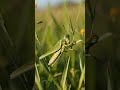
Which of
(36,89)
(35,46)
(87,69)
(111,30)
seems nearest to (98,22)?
(111,30)

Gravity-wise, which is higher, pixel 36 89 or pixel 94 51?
pixel 94 51

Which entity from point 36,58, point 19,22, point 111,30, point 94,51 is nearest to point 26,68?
point 36,58

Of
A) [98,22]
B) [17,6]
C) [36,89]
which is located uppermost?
[17,6]

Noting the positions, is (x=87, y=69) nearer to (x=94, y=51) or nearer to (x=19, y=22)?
(x=94, y=51)

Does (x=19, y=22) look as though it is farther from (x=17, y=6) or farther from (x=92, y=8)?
(x=92, y=8)

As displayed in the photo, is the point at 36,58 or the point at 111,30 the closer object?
the point at 36,58

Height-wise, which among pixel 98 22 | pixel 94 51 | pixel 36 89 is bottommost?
pixel 36 89
